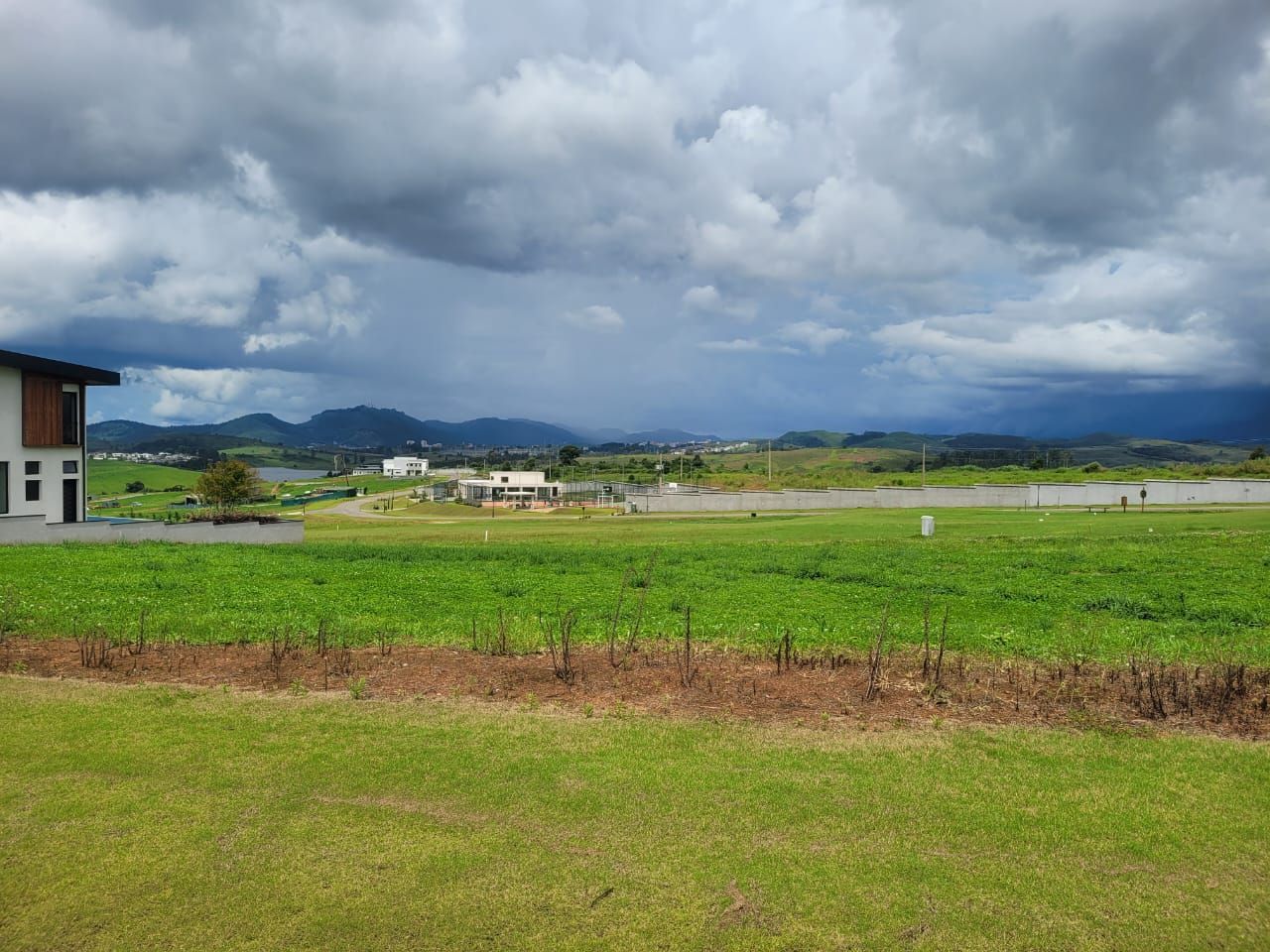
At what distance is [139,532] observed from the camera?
3447 cm

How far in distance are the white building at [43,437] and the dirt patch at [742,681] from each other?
3124 centimetres

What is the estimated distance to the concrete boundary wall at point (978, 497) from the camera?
56.1m

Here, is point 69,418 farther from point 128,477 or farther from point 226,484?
point 128,477

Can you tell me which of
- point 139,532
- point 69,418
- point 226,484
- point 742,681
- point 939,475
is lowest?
point 139,532

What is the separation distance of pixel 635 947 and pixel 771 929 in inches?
31.7

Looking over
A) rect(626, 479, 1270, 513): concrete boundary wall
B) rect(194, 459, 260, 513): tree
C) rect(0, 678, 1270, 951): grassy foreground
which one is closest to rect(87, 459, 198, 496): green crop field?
rect(194, 459, 260, 513): tree

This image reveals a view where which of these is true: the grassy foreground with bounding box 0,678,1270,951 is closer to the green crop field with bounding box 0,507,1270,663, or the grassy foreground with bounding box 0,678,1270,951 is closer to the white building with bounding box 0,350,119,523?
the green crop field with bounding box 0,507,1270,663

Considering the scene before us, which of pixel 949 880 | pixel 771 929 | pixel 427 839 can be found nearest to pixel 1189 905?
pixel 949 880

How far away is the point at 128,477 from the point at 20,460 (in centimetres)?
14042

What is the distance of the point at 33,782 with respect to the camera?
22.5 ft

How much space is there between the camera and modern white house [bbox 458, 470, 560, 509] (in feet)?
379

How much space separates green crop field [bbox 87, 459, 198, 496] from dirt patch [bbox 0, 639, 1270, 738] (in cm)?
14786

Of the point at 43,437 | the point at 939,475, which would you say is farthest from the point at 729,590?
the point at 939,475

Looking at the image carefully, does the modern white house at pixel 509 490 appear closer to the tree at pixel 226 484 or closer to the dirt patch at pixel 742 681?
the tree at pixel 226 484
